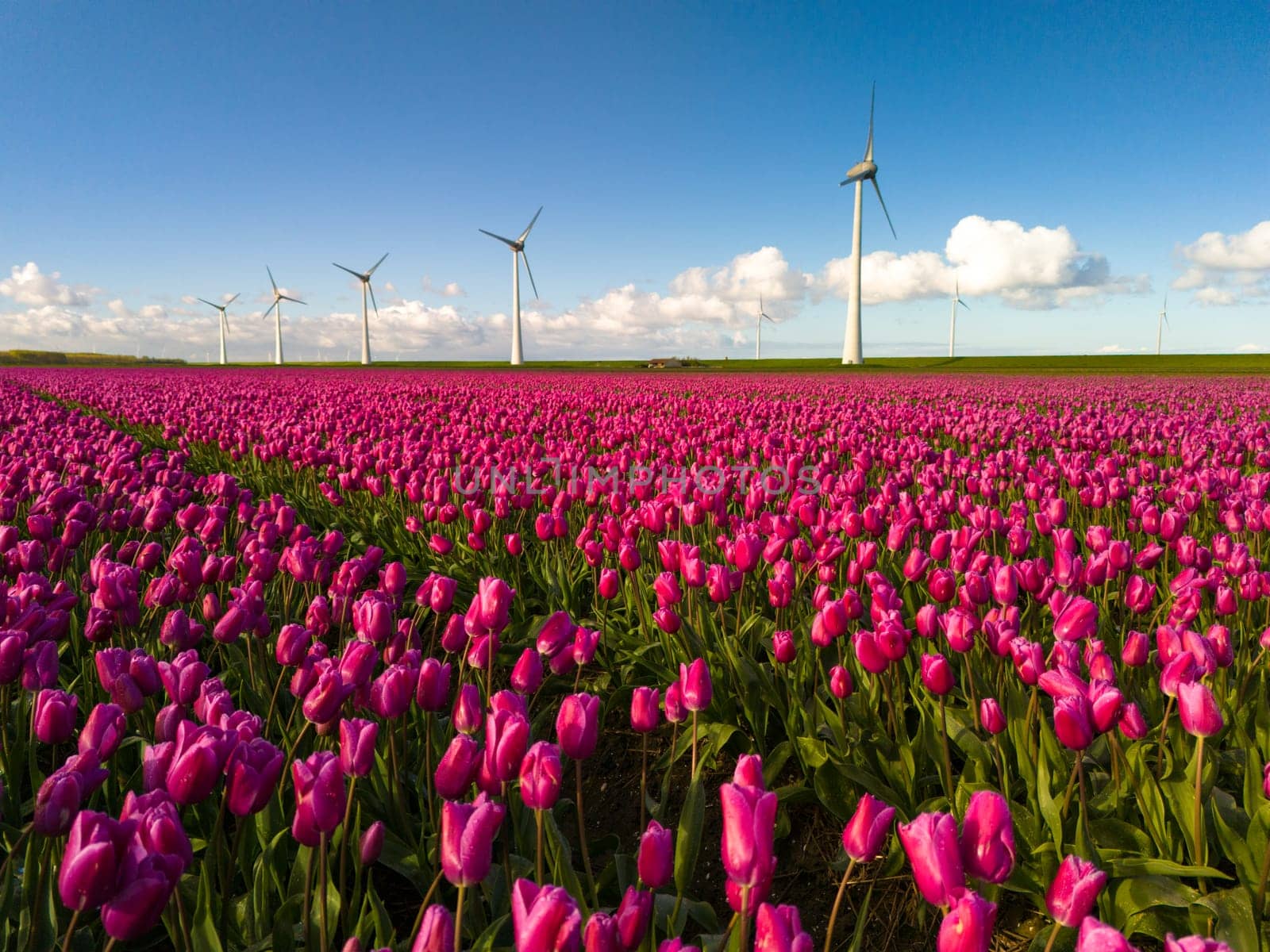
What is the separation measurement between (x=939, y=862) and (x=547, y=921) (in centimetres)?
73

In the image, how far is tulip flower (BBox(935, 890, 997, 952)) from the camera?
1.22 m

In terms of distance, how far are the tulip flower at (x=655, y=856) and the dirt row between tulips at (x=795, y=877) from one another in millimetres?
821

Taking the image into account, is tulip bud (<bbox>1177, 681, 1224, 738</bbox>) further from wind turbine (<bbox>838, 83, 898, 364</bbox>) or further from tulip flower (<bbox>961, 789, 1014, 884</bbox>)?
wind turbine (<bbox>838, 83, 898, 364</bbox>)

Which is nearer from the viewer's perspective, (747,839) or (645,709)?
(747,839)

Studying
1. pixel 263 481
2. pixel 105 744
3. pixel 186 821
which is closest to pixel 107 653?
pixel 105 744

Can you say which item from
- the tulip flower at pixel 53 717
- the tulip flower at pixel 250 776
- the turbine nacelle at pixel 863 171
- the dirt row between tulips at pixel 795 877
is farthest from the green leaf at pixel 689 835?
the turbine nacelle at pixel 863 171

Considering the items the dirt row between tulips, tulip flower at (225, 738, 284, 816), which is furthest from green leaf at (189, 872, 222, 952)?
the dirt row between tulips

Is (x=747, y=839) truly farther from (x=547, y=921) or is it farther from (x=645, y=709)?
(x=645, y=709)

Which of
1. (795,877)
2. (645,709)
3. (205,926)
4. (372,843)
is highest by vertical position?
(645,709)

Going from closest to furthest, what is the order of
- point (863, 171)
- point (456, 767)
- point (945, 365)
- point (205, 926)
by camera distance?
1. point (456, 767)
2. point (205, 926)
3. point (863, 171)
4. point (945, 365)

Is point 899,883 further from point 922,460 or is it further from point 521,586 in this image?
point 922,460

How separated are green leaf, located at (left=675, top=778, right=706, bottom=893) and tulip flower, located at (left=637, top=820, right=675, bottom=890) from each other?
1.90 feet

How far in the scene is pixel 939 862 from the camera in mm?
1359

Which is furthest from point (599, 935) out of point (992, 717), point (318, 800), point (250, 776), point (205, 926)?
point (992, 717)
